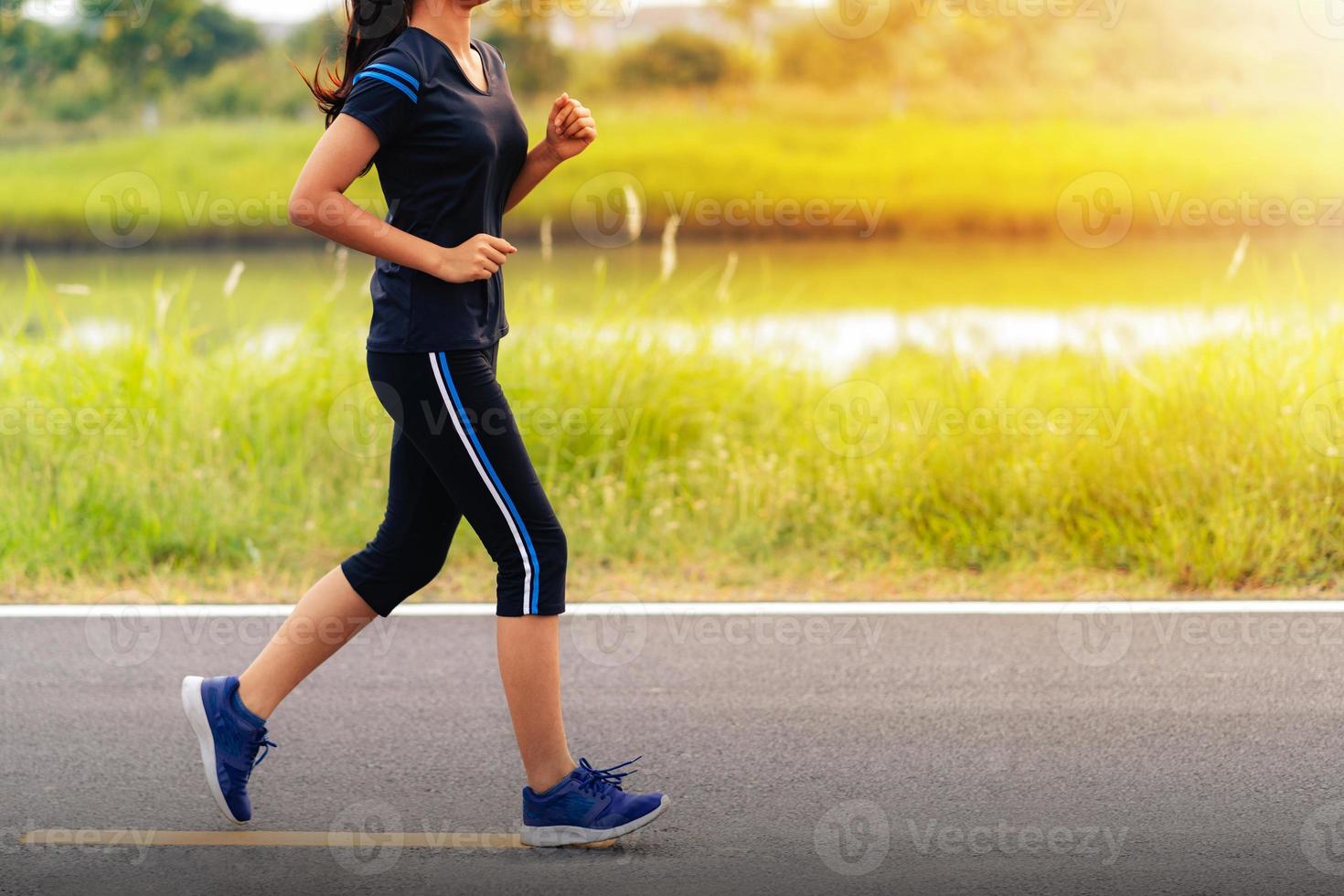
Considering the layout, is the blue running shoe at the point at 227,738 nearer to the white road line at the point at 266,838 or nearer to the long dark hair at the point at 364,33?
the white road line at the point at 266,838

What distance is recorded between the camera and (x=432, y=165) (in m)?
2.88

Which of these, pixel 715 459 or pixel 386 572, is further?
pixel 715 459

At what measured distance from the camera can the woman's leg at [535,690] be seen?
9.88 ft

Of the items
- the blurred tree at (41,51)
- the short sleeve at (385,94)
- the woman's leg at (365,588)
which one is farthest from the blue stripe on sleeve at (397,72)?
the blurred tree at (41,51)

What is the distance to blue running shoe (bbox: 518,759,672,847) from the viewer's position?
3.04 metres

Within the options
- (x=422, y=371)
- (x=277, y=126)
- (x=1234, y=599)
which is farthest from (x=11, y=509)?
(x=277, y=126)

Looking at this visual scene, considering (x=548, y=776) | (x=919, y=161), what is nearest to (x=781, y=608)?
(x=548, y=776)

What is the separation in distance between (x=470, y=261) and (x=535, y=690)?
2.93ft

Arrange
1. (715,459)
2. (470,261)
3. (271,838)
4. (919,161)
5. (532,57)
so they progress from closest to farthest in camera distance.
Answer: (470,261)
(271,838)
(715,459)
(532,57)
(919,161)

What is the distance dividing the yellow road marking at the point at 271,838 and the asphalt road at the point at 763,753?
0.09 feet

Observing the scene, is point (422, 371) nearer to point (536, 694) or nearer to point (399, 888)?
point (536, 694)

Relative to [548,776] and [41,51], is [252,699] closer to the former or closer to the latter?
[548,776]

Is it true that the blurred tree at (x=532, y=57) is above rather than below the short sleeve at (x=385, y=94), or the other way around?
above

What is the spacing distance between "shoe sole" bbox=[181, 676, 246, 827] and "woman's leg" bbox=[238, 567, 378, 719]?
88mm
